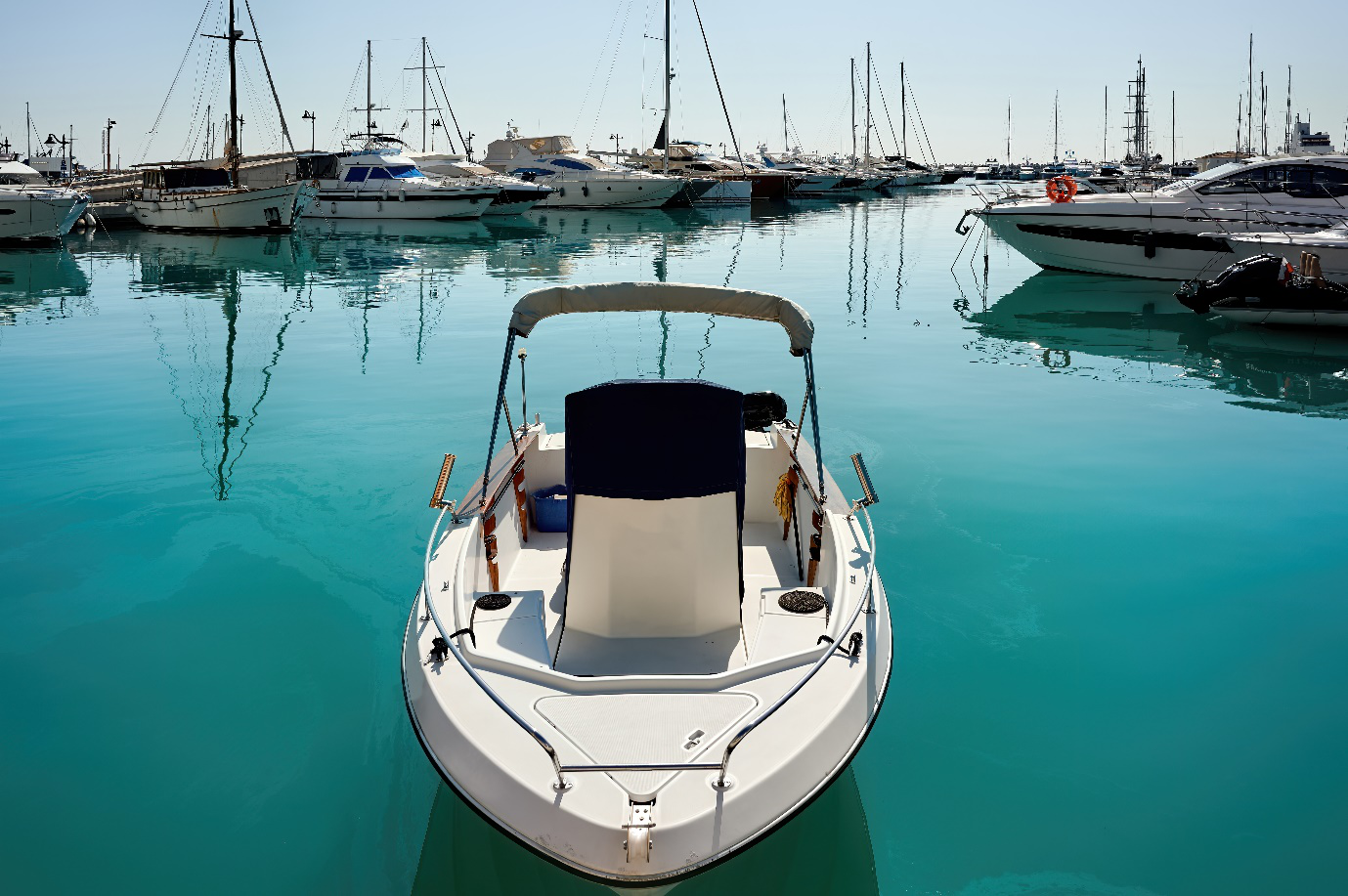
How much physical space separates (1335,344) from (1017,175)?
100 m

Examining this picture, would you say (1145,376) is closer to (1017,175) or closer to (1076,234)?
(1076,234)

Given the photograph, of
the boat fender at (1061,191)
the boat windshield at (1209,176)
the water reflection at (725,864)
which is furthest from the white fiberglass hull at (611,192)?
the water reflection at (725,864)

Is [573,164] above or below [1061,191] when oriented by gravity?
above

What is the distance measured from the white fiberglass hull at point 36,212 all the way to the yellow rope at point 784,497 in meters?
36.3

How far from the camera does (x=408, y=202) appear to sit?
151 ft

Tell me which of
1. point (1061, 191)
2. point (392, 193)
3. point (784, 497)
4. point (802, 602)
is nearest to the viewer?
point (802, 602)

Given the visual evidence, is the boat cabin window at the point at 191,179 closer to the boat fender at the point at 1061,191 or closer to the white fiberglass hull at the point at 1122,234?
the white fiberglass hull at the point at 1122,234

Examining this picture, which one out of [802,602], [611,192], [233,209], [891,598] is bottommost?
[891,598]

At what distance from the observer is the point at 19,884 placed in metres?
4.64

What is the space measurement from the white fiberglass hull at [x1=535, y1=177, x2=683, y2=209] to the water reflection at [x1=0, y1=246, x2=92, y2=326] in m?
26.9

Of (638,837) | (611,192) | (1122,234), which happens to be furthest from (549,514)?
(611,192)

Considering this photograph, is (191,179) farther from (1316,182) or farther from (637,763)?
(637,763)

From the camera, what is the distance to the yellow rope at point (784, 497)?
6887 mm

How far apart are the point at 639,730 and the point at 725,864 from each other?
2.51 feet
